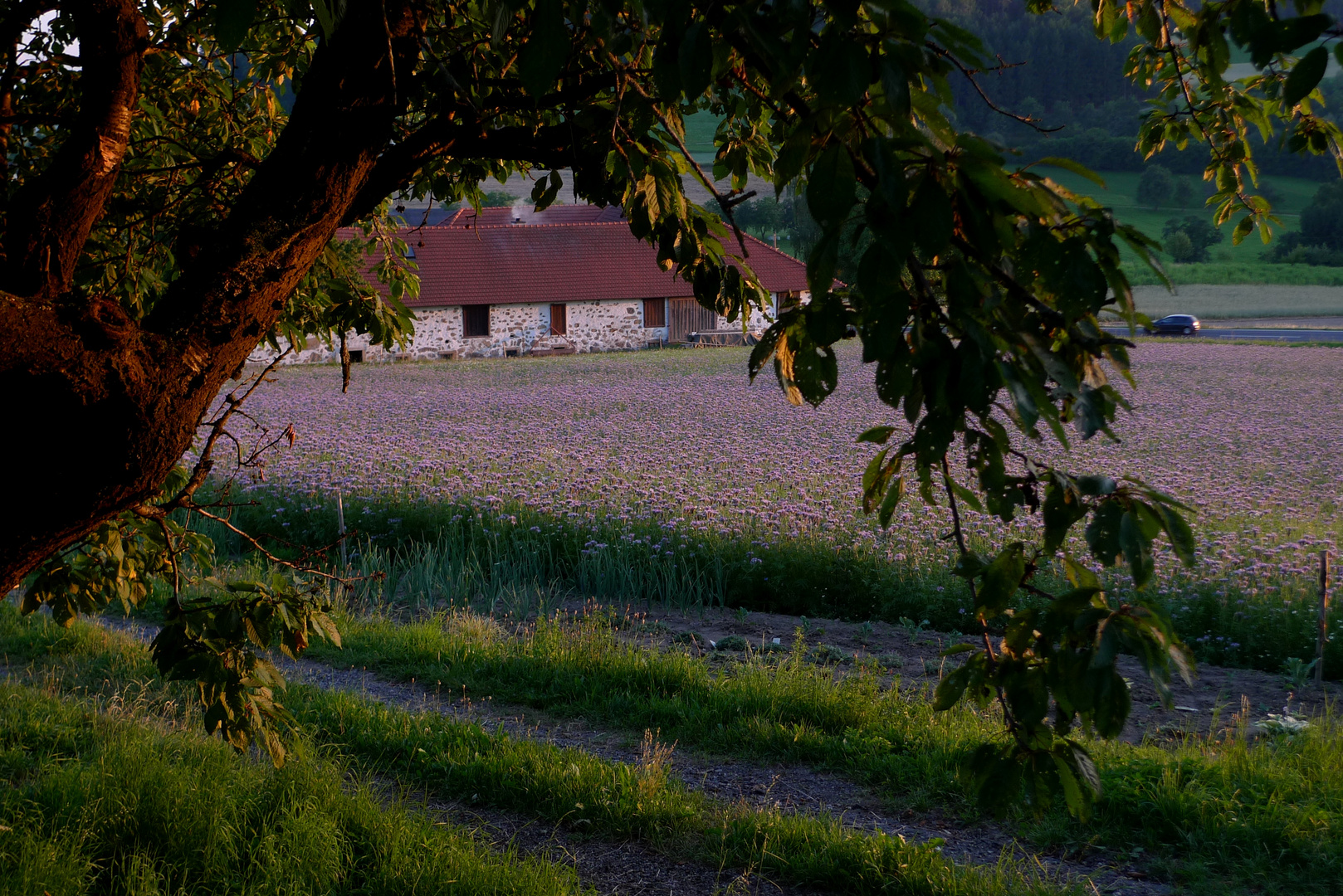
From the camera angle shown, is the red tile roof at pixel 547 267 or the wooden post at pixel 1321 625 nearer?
the wooden post at pixel 1321 625

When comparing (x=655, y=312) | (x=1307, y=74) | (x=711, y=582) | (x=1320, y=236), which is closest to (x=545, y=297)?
(x=655, y=312)

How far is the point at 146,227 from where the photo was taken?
3668 mm

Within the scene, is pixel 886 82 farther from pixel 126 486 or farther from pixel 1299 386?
pixel 1299 386

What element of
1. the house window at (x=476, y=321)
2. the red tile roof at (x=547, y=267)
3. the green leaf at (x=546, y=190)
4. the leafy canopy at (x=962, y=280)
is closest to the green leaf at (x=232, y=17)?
the leafy canopy at (x=962, y=280)

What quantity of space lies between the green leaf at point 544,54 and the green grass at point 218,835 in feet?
9.33

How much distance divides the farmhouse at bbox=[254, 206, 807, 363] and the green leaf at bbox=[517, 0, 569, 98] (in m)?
34.0

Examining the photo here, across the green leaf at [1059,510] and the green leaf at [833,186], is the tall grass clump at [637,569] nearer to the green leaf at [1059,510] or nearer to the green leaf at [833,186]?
the green leaf at [1059,510]

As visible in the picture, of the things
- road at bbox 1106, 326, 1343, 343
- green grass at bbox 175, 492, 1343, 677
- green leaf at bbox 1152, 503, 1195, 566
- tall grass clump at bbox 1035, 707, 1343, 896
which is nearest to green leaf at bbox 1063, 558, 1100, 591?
green leaf at bbox 1152, 503, 1195, 566

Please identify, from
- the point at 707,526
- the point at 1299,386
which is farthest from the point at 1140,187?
the point at 707,526

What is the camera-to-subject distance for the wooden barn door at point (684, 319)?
38.3 metres

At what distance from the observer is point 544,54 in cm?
117

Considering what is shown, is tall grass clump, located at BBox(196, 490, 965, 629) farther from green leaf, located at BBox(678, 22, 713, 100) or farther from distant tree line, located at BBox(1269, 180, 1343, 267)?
distant tree line, located at BBox(1269, 180, 1343, 267)

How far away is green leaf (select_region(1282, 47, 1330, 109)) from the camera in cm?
146

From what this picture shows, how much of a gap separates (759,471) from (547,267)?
2776 cm
